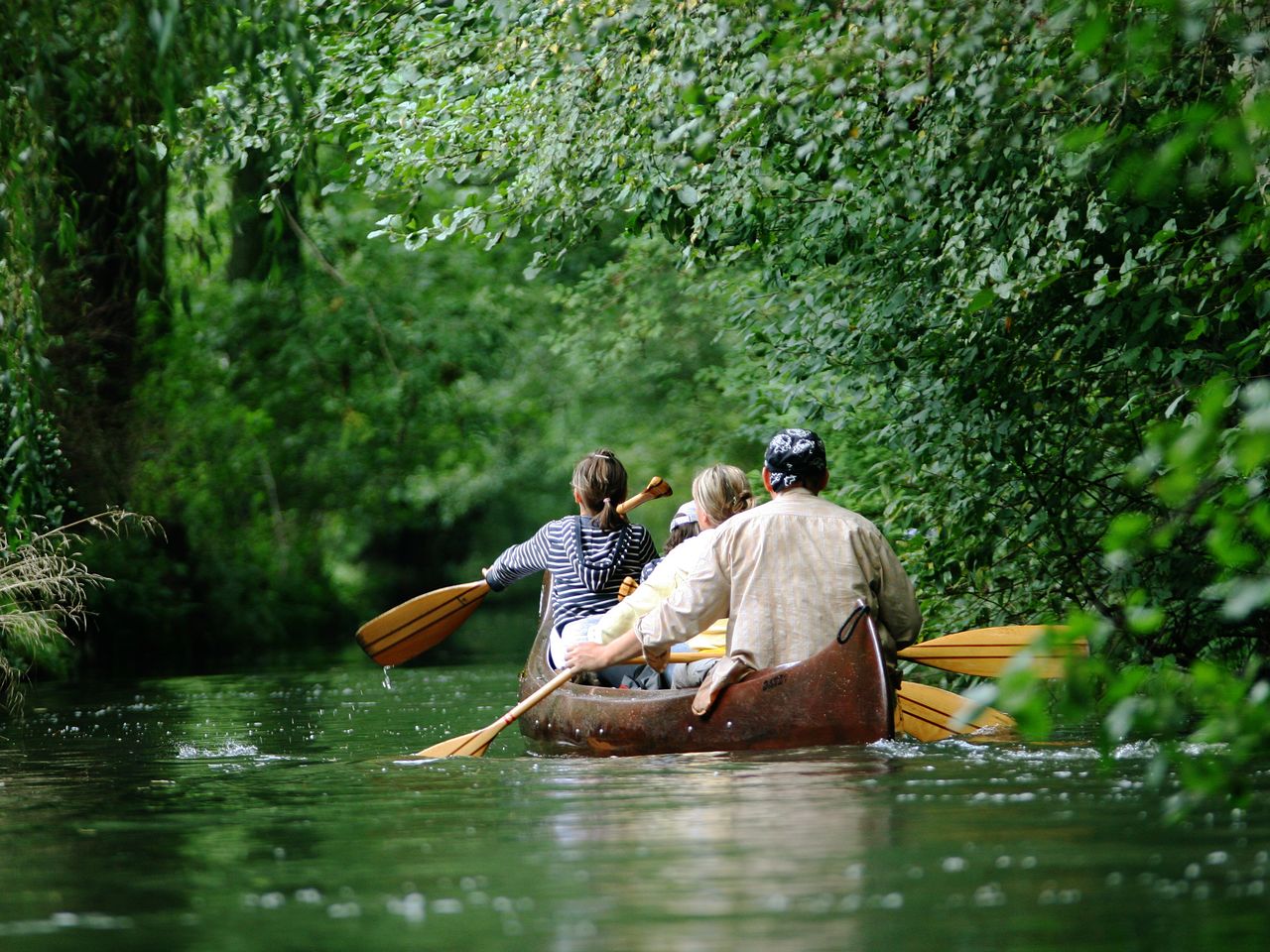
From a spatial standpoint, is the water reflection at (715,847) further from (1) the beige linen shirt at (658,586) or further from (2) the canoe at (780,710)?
(1) the beige linen shirt at (658,586)

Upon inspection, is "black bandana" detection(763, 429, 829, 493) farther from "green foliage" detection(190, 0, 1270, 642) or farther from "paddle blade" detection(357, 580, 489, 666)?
"paddle blade" detection(357, 580, 489, 666)

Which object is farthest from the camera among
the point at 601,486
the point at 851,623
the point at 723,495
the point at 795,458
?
the point at 601,486

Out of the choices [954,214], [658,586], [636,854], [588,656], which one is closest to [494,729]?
[588,656]

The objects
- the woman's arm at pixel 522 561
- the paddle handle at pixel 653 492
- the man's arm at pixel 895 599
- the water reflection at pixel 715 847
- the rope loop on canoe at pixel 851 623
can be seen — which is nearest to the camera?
the water reflection at pixel 715 847

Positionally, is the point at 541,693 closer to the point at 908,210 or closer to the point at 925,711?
the point at 925,711

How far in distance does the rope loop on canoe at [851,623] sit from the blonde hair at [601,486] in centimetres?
174

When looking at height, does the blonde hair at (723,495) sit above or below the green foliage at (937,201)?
below

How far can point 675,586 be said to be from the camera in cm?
798

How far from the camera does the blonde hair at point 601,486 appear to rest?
28.2ft

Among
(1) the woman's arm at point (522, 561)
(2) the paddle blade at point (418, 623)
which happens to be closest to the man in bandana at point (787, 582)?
(1) the woman's arm at point (522, 561)

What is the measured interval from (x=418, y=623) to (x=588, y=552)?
82.4 inches

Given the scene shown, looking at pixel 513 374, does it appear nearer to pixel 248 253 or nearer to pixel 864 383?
pixel 248 253

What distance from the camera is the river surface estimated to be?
387 cm

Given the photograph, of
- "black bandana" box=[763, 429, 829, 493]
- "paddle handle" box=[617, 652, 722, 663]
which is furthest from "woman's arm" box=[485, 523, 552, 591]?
"black bandana" box=[763, 429, 829, 493]
